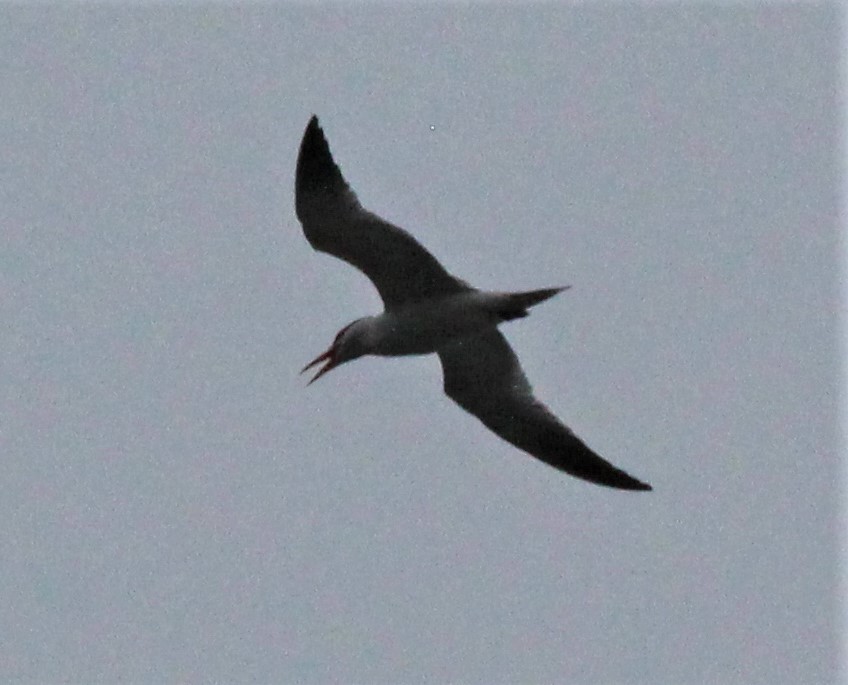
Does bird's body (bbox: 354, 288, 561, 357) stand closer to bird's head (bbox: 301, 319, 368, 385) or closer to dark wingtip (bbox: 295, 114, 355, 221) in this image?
bird's head (bbox: 301, 319, 368, 385)

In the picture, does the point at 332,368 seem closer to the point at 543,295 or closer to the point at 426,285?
the point at 426,285

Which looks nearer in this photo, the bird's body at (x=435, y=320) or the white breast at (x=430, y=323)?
the bird's body at (x=435, y=320)

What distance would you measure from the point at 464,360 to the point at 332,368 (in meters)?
1.16

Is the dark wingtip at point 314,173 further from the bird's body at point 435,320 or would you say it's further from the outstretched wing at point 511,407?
the outstretched wing at point 511,407

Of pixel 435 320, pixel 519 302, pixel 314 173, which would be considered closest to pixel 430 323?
pixel 435 320

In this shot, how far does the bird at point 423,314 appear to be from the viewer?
1523 cm

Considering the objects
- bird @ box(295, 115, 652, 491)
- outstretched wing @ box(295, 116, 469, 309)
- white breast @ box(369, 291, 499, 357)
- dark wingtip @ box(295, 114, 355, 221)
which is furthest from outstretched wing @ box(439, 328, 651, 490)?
dark wingtip @ box(295, 114, 355, 221)

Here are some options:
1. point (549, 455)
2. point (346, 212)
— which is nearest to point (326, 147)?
point (346, 212)

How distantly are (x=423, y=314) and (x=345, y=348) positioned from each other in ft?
2.69

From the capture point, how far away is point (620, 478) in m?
16.1

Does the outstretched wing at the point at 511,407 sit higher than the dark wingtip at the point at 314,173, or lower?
lower

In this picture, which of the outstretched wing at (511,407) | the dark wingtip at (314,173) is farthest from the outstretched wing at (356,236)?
the outstretched wing at (511,407)

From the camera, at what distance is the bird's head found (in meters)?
15.8

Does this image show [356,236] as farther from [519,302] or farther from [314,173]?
[519,302]
